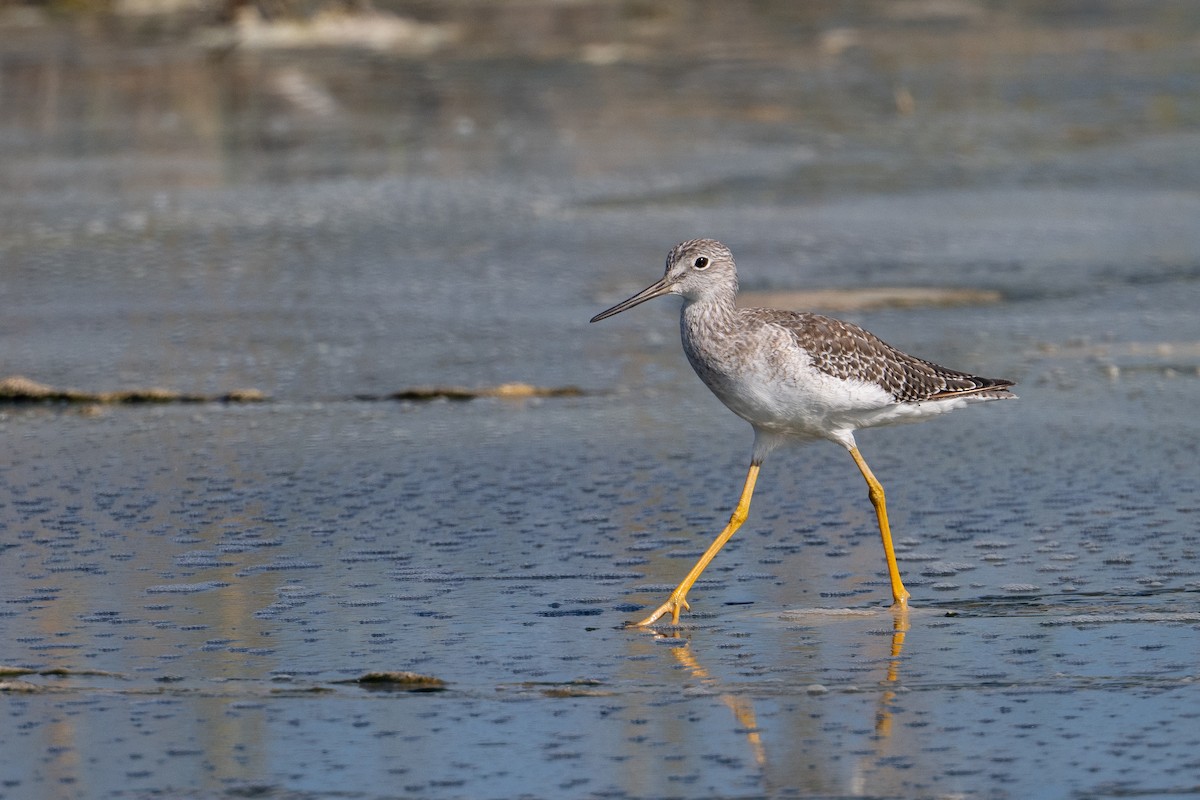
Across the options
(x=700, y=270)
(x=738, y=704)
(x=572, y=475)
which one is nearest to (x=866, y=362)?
(x=700, y=270)

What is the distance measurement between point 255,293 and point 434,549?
518cm

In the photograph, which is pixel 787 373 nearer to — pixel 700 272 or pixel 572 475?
pixel 700 272

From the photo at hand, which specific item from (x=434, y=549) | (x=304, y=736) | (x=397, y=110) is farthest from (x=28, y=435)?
(x=397, y=110)

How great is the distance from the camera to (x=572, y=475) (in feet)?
28.1

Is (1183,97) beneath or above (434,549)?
above

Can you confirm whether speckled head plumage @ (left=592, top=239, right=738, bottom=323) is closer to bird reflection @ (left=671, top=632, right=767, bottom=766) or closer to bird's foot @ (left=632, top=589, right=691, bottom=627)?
bird's foot @ (left=632, top=589, right=691, bottom=627)

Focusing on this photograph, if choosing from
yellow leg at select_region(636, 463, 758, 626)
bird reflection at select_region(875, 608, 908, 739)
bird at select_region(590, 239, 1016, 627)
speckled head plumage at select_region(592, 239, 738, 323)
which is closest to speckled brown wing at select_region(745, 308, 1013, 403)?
bird at select_region(590, 239, 1016, 627)

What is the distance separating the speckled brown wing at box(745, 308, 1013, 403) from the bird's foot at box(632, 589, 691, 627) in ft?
3.44

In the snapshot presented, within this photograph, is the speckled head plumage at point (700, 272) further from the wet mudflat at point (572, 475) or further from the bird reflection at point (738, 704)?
the bird reflection at point (738, 704)

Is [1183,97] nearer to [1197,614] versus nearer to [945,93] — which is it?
[945,93]

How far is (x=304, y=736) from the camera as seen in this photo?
18.0 ft

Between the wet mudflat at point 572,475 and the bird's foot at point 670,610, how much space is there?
0.28ft

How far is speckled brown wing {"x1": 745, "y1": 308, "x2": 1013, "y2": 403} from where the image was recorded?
7.23 meters

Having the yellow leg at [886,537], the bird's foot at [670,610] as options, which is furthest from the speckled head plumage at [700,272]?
the bird's foot at [670,610]
